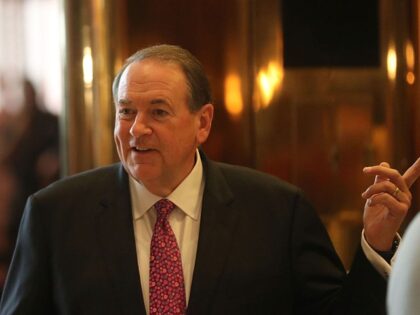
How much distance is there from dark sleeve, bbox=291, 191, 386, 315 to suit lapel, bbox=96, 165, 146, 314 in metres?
0.39

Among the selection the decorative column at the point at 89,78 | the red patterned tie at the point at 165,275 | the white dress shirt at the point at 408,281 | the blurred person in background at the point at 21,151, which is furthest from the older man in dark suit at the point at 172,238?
the blurred person in background at the point at 21,151

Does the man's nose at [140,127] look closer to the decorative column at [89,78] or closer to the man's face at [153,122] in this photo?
the man's face at [153,122]

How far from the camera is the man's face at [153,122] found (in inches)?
70.9

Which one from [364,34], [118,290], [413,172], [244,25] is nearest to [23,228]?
[118,290]

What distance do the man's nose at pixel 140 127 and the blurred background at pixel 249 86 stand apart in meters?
1.42

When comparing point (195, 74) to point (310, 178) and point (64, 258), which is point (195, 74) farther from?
point (310, 178)

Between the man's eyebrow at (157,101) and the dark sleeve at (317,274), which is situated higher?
the man's eyebrow at (157,101)

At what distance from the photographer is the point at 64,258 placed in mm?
1833

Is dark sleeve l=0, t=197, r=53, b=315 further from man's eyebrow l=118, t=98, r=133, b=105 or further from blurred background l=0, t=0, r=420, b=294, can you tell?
blurred background l=0, t=0, r=420, b=294

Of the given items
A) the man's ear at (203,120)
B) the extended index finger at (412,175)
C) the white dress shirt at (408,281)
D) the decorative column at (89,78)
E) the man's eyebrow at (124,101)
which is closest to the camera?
the white dress shirt at (408,281)

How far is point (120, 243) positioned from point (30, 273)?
0.22 m

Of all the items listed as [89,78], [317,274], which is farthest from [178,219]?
[89,78]

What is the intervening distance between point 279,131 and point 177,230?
1651 millimetres

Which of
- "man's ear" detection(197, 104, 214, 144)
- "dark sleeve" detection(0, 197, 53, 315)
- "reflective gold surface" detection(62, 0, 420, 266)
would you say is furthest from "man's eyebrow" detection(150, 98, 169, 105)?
"reflective gold surface" detection(62, 0, 420, 266)
